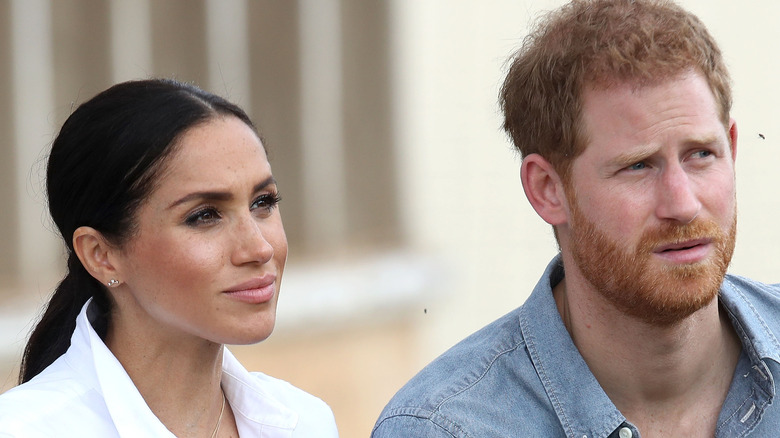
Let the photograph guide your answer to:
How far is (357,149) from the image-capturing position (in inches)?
217

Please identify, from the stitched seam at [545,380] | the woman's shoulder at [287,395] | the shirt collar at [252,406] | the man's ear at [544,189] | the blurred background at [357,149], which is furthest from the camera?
the blurred background at [357,149]

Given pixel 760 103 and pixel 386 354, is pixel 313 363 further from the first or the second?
pixel 760 103

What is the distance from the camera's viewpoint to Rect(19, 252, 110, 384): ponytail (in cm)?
329

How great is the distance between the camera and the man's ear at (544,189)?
321 cm

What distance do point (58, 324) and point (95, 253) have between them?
31 cm

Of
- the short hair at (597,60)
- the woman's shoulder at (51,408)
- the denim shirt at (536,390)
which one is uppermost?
the short hair at (597,60)

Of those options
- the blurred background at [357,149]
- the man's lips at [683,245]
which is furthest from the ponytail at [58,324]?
the blurred background at [357,149]

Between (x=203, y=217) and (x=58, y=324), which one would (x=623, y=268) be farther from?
(x=58, y=324)

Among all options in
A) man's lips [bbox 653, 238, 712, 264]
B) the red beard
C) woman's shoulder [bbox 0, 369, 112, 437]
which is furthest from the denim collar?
woman's shoulder [bbox 0, 369, 112, 437]

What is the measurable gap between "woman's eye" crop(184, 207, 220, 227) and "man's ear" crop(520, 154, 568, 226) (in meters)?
0.74

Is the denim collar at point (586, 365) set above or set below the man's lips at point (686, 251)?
below

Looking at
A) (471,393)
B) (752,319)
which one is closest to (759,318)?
(752,319)

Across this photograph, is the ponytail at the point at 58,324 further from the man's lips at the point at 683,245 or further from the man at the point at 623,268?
the man's lips at the point at 683,245

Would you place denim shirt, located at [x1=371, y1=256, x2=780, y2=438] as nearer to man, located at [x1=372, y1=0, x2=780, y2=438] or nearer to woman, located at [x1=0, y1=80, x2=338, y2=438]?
man, located at [x1=372, y1=0, x2=780, y2=438]
